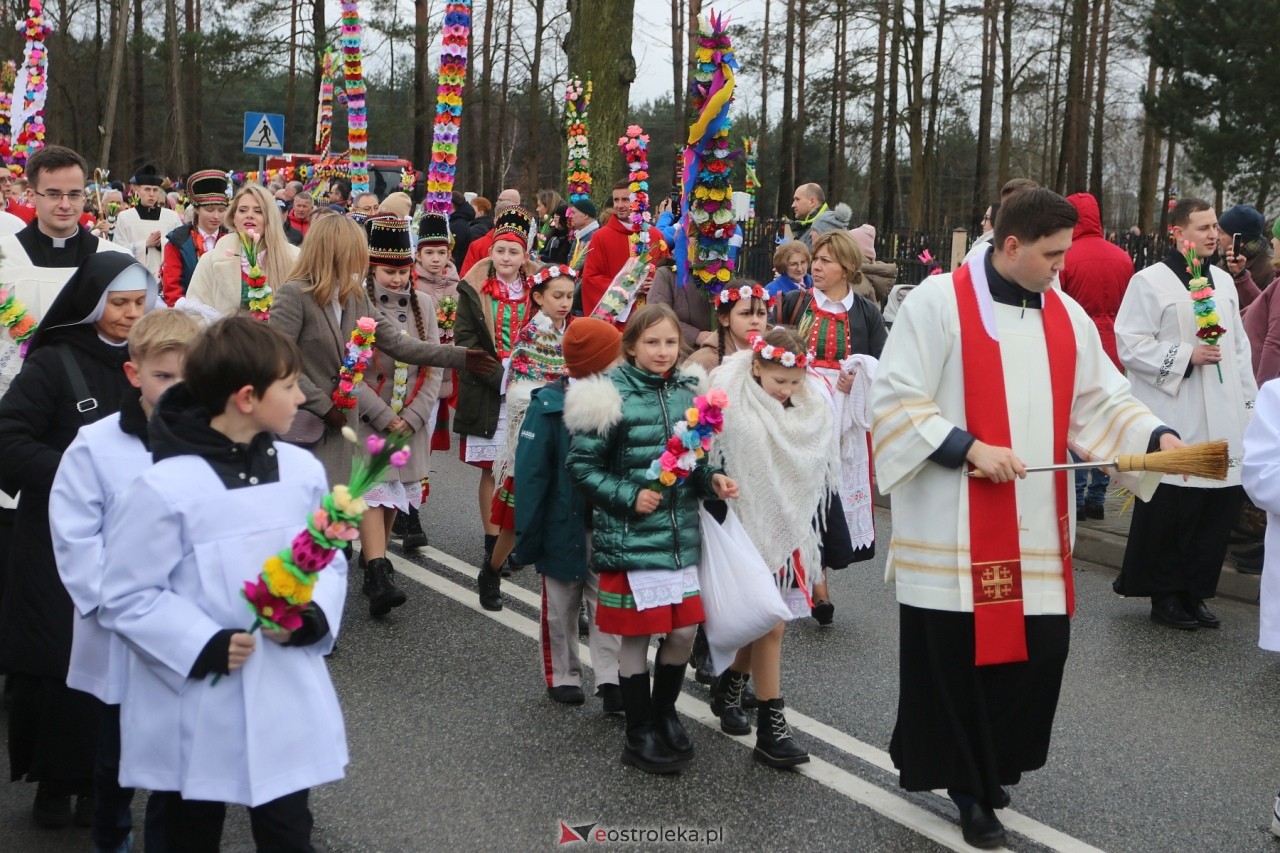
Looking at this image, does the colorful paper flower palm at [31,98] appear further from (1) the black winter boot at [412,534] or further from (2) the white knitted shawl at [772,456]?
(2) the white knitted shawl at [772,456]

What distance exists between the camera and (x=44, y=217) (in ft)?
18.9

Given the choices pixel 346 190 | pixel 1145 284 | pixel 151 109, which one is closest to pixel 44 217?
pixel 1145 284

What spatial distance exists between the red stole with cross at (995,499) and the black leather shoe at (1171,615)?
9.93 ft

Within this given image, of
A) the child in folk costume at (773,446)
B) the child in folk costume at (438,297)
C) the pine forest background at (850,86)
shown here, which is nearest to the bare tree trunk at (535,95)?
the pine forest background at (850,86)

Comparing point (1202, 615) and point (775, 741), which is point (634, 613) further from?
point (1202, 615)

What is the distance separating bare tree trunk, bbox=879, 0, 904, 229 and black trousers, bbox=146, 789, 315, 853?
3475 centimetres

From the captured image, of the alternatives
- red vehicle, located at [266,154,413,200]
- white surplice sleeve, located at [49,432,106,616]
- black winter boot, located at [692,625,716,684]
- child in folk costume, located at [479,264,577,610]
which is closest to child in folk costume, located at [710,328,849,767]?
black winter boot, located at [692,625,716,684]

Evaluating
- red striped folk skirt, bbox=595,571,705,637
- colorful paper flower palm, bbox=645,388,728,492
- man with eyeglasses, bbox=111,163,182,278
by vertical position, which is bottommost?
red striped folk skirt, bbox=595,571,705,637

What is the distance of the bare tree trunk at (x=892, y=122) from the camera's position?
1471 inches

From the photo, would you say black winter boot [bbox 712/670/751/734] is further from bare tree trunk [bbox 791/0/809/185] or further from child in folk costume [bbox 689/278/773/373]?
bare tree trunk [bbox 791/0/809/185]

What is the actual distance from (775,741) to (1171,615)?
10.3 feet

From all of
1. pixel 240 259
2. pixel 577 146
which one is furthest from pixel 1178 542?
pixel 577 146

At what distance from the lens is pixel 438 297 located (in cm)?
859

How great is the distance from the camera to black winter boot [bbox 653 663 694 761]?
5035 mm
